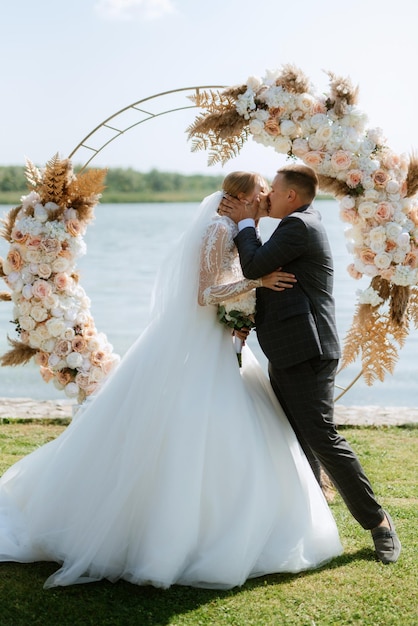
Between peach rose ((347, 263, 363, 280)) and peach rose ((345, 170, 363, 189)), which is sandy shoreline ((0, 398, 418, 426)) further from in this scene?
peach rose ((345, 170, 363, 189))

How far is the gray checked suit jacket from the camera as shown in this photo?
179 inches

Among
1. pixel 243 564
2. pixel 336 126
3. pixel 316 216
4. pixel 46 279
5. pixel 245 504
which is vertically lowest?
pixel 243 564

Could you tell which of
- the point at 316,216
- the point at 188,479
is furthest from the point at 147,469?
the point at 316,216

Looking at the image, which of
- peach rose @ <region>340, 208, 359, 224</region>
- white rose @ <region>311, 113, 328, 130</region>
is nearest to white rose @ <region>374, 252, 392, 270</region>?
peach rose @ <region>340, 208, 359, 224</region>

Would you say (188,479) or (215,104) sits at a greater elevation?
(215,104)

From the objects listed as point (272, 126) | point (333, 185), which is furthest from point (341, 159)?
point (272, 126)

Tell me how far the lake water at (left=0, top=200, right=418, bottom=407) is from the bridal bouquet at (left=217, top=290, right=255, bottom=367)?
2.21ft

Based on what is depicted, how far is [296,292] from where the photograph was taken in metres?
4.62

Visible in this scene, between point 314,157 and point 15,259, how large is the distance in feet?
7.80

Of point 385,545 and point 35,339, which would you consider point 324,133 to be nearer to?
point 35,339

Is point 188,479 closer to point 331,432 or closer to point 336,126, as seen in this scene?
point 331,432

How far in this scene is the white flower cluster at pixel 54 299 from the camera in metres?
→ 6.24

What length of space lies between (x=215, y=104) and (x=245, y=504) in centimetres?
288

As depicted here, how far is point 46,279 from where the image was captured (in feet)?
20.8
